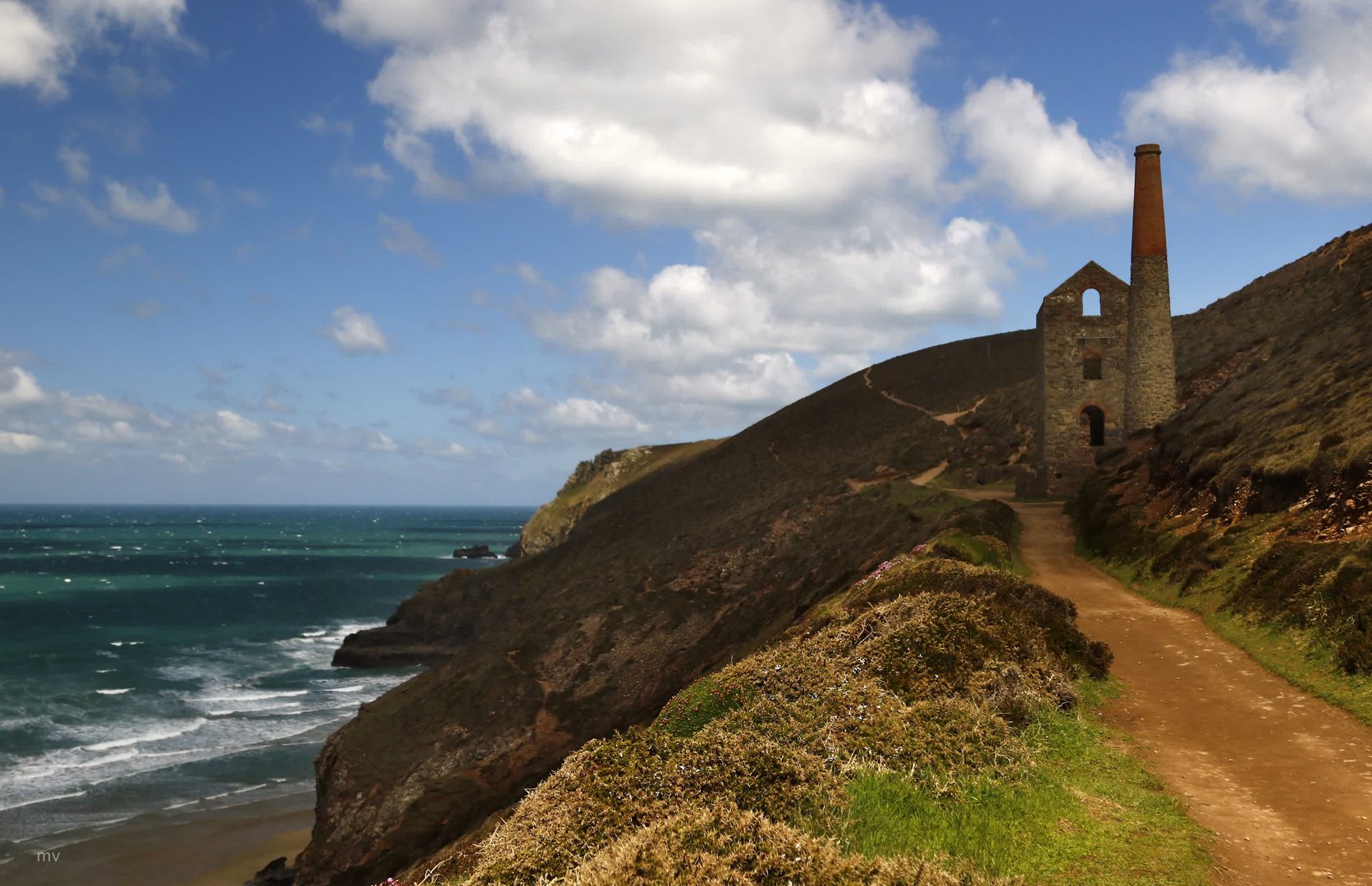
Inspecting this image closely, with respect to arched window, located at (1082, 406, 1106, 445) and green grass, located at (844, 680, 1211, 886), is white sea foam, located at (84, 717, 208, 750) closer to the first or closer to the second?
arched window, located at (1082, 406, 1106, 445)

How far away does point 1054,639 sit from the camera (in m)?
16.4

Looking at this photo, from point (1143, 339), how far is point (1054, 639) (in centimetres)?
2592

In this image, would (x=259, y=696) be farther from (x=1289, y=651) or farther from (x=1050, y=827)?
(x=1050, y=827)

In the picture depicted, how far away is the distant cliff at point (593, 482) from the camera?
345 feet

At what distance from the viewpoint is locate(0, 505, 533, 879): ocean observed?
129ft

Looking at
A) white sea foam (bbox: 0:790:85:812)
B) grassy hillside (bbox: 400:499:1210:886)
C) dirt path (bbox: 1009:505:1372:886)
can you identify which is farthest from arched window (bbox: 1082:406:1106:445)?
white sea foam (bbox: 0:790:85:812)

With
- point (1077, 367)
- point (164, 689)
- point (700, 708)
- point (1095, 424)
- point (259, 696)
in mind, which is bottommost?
point (259, 696)

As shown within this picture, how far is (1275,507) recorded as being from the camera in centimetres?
2277

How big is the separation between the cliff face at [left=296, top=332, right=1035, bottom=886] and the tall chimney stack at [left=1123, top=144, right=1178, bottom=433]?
10004 millimetres

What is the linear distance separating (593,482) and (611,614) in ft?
238

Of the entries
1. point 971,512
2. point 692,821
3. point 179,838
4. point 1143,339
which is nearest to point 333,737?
point 179,838

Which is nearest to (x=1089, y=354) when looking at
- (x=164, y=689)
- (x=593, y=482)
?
(x=164, y=689)

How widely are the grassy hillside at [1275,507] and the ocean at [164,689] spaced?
3556 cm

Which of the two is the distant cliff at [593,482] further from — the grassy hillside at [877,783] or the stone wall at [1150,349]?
the grassy hillside at [877,783]
